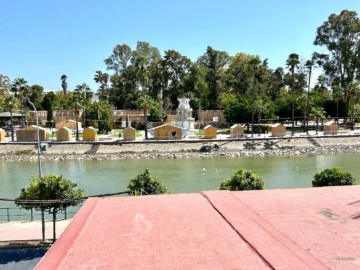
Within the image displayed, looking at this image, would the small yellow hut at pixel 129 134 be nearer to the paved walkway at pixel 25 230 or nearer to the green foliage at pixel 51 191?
the paved walkway at pixel 25 230

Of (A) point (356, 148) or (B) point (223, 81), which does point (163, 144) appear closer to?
(A) point (356, 148)

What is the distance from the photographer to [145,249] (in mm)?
8109

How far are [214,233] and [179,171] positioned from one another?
1387 inches

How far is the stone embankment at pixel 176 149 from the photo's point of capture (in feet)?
182

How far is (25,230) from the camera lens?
2070 cm

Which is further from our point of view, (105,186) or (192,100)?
(192,100)

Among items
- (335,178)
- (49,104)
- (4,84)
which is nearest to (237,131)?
(335,178)

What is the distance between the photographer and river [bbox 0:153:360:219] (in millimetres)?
35906

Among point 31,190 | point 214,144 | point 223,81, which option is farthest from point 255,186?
point 223,81

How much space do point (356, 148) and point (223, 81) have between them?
52363 millimetres

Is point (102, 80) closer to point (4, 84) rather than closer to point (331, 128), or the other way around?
point (4, 84)

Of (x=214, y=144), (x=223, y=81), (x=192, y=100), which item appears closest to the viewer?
(x=214, y=144)

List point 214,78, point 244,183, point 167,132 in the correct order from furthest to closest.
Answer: point 214,78 → point 167,132 → point 244,183

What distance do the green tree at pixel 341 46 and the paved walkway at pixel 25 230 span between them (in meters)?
83.7
